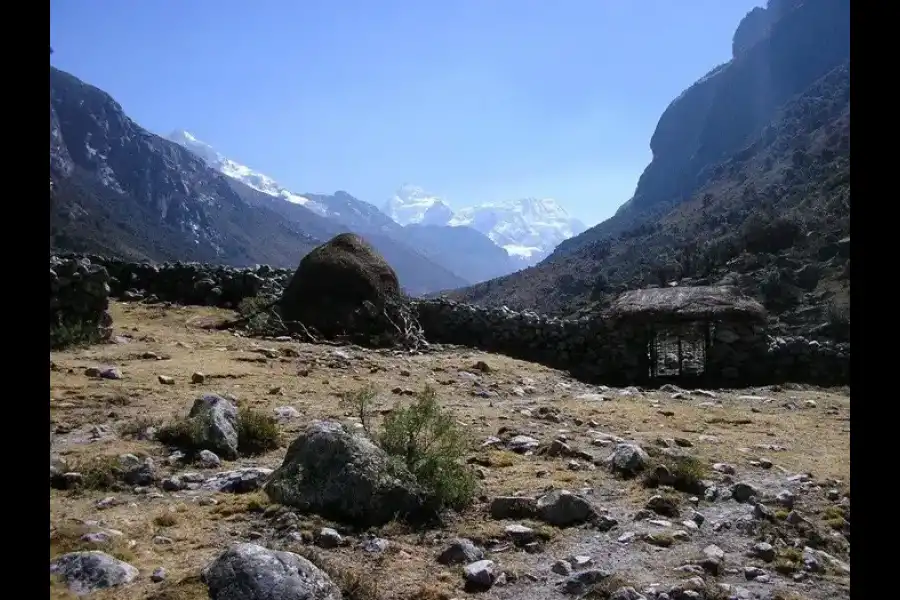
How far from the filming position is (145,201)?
76.2m

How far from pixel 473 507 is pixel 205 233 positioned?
8953 cm

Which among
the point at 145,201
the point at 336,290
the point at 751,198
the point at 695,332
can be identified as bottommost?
the point at 695,332

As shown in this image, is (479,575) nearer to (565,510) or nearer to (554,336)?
(565,510)

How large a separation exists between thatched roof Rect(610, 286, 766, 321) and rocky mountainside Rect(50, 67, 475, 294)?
20.5 m

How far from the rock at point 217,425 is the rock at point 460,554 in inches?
84.0

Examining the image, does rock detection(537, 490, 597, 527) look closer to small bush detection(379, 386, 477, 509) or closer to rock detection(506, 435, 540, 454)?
small bush detection(379, 386, 477, 509)

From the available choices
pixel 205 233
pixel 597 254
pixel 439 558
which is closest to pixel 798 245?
pixel 597 254

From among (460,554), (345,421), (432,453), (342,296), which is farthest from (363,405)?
(342,296)

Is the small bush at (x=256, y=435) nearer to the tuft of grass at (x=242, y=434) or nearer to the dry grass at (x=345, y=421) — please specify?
the tuft of grass at (x=242, y=434)

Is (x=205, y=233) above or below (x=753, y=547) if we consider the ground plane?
above

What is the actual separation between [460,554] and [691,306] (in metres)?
9.53

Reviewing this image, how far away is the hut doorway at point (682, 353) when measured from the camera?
40.8 feet
